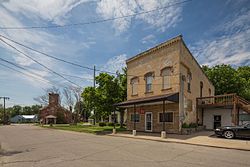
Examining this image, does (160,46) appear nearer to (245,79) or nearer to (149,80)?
(149,80)

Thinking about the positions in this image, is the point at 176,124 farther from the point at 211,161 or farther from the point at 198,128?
the point at 211,161

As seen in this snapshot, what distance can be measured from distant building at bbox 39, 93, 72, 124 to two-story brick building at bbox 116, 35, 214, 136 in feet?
148

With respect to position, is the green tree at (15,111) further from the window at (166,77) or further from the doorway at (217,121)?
the window at (166,77)

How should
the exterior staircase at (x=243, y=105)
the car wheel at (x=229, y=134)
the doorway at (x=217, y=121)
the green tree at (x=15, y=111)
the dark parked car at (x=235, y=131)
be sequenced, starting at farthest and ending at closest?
the green tree at (x=15, y=111)
the doorway at (x=217, y=121)
the exterior staircase at (x=243, y=105)
the car wheel at (x=229, y=134)
the dark parked car at (x=235, y=131)

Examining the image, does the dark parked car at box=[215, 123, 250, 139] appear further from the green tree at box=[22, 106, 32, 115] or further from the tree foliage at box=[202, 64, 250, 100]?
the green tree at box=[22, 106, 32, 115]

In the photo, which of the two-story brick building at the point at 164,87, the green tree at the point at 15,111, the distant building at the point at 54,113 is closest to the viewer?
the two-story brick building at the point at 164,87

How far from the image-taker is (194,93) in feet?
84.9

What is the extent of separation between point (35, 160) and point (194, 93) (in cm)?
1989

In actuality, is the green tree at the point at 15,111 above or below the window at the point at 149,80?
below

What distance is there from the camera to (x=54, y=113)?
225 ft

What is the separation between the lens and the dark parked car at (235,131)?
16.9m

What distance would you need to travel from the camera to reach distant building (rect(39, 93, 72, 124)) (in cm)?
6794

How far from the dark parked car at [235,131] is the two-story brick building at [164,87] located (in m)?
4.04

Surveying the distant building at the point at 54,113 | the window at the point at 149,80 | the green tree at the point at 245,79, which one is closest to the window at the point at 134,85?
the window at the point at 149,80
